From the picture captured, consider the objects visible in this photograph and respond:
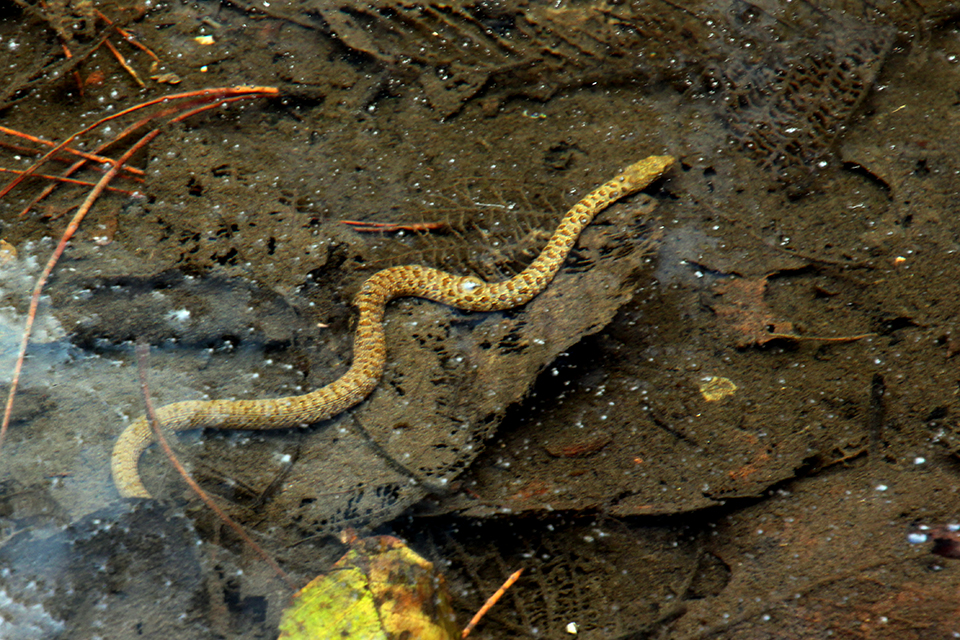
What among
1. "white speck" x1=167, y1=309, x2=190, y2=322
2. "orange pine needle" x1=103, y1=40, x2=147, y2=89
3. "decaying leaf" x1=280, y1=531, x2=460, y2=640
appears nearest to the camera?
"decaying leaf" x1=280, y1=531, x2=460, y2=640

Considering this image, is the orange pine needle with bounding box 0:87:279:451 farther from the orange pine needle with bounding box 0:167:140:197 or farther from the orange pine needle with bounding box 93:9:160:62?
the orange pine needle with bounding box 93:9:160:62

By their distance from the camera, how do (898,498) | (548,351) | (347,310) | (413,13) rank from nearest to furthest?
(898,498), (548,351), (347,310), (413,13)

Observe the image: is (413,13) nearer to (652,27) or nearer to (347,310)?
(652,27)

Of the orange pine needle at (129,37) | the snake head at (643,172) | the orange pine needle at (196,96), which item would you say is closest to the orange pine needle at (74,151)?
the orange pine needle at (196,96)

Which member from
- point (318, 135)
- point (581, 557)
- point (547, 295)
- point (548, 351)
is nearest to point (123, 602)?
point (581, 557)

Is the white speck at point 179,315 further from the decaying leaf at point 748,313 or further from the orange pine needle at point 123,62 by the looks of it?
the decaying leaf at point 748,313

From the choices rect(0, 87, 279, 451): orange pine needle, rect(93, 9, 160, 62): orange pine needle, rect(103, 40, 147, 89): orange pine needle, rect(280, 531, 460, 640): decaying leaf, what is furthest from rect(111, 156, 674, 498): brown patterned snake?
rect(93, 9, 160, 62): orange pine needle

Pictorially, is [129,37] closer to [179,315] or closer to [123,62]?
[123,62]
